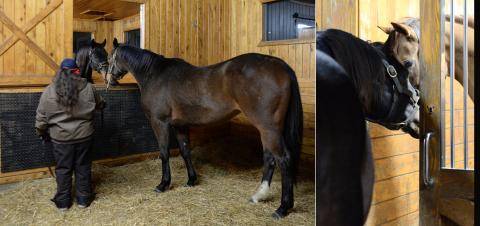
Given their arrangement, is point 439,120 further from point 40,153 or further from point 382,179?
point 40,153

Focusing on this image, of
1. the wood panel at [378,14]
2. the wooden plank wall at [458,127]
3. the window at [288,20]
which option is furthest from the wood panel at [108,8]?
the wooden plank wall at [458,127]

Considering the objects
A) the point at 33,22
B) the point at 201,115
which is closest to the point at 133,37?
the point at 33,22

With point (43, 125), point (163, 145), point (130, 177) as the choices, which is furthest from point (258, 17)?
point (43, 125)

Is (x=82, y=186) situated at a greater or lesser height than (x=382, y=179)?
lesser

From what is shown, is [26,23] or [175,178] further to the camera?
[175,178]

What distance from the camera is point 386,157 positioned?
3.46 ft

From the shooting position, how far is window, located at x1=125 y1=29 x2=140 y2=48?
6480 millimetres

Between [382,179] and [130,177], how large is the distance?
3.27 m

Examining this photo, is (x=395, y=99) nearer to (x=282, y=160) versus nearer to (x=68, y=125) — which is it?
(x=282, y=160)

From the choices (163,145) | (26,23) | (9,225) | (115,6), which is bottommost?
(9,225)

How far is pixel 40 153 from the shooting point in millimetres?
3734

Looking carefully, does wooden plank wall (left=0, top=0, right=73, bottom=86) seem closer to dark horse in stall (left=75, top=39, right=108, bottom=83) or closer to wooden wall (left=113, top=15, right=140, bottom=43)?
dark horse in stall (left=75, top=39, right=108, bottom=83)

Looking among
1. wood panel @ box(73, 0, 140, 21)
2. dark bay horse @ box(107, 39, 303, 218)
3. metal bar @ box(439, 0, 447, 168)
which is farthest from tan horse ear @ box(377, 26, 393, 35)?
wood panel @ box(73, 0, 140, 21)

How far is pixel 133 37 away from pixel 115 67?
2.70m
